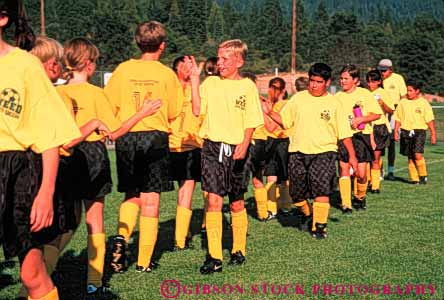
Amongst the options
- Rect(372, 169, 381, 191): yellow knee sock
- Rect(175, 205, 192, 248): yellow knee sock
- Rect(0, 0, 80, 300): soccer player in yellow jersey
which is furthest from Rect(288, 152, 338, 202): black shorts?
Rect(0, 0, 80, 300): soccer player in yellow jersey

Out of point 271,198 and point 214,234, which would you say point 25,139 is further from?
point 271,198

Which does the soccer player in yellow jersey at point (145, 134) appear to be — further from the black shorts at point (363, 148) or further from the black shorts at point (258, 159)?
the black shorts at point (363, 148)

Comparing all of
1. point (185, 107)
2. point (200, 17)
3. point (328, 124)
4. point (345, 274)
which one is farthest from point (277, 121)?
point (200, 17)

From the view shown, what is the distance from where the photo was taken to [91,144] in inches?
217

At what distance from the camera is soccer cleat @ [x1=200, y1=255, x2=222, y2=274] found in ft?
20.3

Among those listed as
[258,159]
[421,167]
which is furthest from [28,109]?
[421,167]

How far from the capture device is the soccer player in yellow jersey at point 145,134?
622 cm

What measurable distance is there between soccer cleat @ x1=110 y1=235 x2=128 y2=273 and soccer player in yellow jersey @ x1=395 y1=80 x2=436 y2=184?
28.6 ft

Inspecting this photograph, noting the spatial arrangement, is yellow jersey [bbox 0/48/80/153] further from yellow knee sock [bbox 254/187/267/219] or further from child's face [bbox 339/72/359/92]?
child's face [bbox 339/72/359/92]

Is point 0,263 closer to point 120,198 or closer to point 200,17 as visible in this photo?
point 120,198

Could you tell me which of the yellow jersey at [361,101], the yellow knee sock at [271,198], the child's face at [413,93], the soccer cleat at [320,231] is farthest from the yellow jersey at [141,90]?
the child's face at [413,93]

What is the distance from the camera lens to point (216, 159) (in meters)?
6.46

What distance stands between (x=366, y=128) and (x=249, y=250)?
4.35 m

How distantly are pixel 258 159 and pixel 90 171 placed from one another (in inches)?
166
